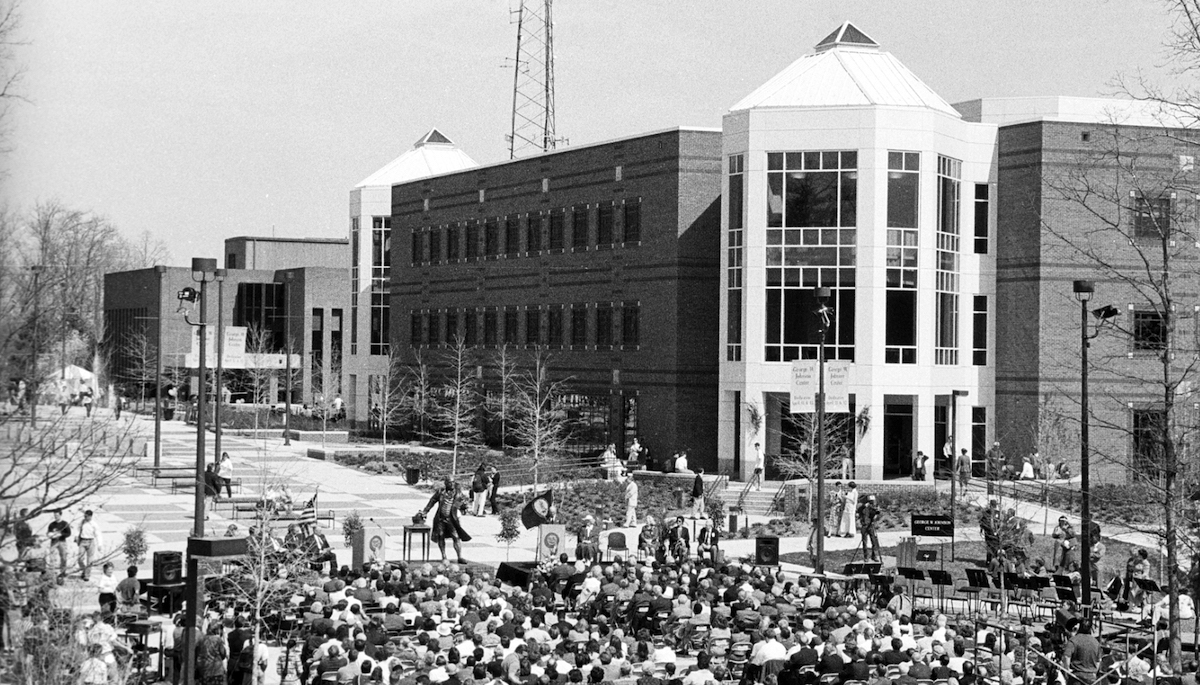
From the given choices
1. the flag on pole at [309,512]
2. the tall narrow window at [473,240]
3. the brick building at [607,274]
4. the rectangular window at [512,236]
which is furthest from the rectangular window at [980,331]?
the tall narrow window at [473,240]

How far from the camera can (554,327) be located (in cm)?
7188

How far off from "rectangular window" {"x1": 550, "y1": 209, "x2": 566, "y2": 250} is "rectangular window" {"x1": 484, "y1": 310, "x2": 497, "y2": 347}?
742 centimetres

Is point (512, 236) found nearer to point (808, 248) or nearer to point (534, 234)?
point (534, 234)

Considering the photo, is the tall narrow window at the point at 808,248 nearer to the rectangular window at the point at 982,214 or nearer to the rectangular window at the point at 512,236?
the rectangular window at the point at 982,214

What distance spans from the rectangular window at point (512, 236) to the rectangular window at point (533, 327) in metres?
3.27

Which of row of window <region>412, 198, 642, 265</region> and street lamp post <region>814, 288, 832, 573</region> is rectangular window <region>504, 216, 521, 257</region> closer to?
row of window <region>412, 198, 642, 265</region>

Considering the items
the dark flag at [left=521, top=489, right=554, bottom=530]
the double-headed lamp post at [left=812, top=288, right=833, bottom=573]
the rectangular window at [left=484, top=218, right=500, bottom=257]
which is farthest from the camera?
the rectangular window at [left=484, top=218, right=500, bottom=257]

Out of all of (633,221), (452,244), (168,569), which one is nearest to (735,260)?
(633,221)

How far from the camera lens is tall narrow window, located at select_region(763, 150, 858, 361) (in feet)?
184

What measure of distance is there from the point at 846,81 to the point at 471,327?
28118 millimetres

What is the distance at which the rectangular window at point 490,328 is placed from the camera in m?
77.6

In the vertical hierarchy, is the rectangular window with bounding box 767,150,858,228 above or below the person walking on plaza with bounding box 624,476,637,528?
→ above

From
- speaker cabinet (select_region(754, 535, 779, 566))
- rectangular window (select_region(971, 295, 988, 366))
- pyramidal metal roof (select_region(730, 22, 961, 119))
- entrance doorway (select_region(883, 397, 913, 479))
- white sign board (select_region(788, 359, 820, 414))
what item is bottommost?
→ speaker cabinet (select_region(754, 535, 779, 566))

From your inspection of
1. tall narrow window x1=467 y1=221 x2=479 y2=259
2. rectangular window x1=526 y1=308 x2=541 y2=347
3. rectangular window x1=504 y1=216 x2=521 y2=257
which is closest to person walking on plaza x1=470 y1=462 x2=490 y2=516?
rectangular window x1=526 y1=308 x2=541 y2=347
